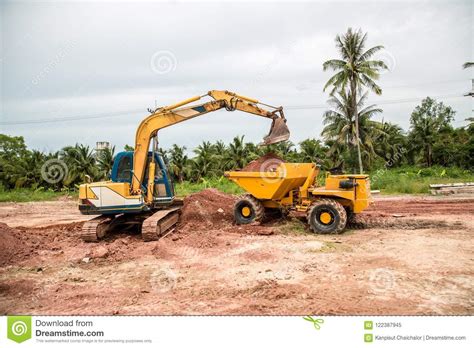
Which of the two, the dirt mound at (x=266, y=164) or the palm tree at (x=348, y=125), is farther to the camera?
the palm tree at (x=348, y=125)

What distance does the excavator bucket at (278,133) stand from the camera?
31.3ft

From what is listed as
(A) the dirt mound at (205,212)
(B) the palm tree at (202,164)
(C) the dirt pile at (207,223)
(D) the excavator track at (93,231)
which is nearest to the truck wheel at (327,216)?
(C) the dirt pile at (207,223)

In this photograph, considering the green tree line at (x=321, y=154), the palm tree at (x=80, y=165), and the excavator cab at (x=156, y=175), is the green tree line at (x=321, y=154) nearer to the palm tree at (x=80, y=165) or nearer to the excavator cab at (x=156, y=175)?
the palm tree at (x=80, y=165)

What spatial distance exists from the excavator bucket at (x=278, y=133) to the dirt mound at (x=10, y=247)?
5.75m

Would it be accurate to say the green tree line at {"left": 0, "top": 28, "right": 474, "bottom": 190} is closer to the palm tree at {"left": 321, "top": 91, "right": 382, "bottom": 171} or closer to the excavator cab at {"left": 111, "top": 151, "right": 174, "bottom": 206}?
the palm tree at {"left": 321, "top": 91, "right": 382, "bottom": 171}

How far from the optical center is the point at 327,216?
8.90m

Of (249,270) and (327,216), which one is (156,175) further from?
(249,270)

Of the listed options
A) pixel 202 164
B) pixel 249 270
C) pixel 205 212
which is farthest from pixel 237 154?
Answer: pixel 249 270

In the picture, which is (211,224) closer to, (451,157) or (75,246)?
(75,246)

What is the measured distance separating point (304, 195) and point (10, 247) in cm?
645

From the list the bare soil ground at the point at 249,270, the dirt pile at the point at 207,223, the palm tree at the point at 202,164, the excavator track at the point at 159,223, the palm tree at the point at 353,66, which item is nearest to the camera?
the bare soil ground at the point at 249,270

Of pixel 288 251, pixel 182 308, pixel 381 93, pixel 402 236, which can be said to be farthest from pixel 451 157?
pixel 182 308

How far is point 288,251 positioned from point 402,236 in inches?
110
